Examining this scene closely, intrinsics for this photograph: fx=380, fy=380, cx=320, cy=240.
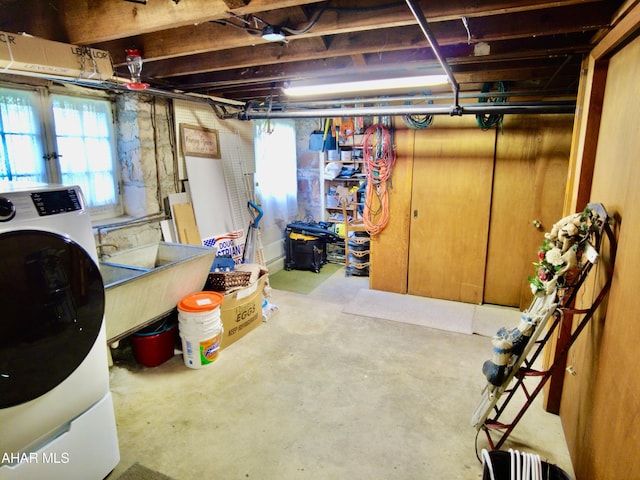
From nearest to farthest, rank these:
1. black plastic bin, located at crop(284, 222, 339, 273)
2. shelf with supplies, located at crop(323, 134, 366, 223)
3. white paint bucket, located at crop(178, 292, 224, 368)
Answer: white paint bucket, located at crop(178, 292, 224, 368) < black plastic bin, located at crop(284, 222, 339, 273) < shelf with supplies, located at crop(323, 134, 366, 223)

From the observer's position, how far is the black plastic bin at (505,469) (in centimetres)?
174

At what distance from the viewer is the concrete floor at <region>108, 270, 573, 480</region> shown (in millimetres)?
2053

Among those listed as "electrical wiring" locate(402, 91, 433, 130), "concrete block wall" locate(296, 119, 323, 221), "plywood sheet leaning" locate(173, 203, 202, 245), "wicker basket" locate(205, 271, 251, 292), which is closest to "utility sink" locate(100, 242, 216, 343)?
"wicker basket" locate(205, 271, 251, 292)

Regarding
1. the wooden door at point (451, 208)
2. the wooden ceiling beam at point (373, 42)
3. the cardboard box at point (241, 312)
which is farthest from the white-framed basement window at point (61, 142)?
the wooden door at point (451, 208)

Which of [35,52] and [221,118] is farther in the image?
[221,118]

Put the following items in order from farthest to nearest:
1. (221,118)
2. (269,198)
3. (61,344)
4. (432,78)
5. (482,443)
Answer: (269,198), (221,118), (432,78), (482,443), (61,344)

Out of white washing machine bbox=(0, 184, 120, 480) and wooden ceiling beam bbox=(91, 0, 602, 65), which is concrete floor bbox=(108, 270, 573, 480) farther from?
wooden ceiling beam bbox=(91, 0, 602, 65)

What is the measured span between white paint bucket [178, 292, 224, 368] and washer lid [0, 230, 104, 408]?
1.16 m

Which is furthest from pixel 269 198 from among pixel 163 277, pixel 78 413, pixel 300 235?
pixel 78 413

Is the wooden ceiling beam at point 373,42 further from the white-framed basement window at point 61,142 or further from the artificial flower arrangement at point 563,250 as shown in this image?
the artificial flower arrangement at point 563,250

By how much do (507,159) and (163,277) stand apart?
3.41m

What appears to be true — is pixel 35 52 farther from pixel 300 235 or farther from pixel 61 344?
pixel 300 235

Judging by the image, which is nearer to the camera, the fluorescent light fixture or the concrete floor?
the concrete floor

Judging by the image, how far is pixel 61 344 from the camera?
1562 mm
